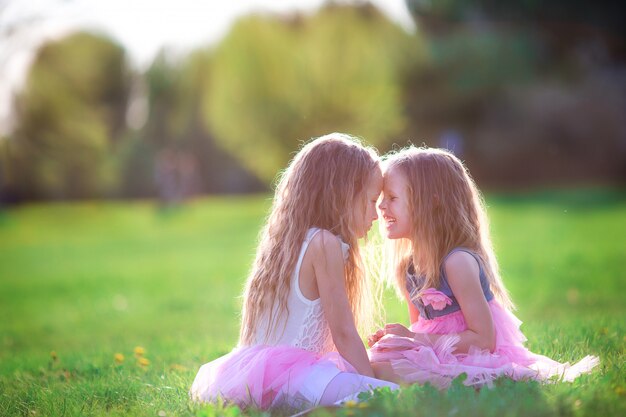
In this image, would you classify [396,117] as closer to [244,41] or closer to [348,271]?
[244,41]

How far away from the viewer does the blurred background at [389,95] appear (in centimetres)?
2603

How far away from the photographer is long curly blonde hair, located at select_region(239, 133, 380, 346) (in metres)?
3.78

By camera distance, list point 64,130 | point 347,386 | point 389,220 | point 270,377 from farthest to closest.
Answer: point 64,130, point 389,220, point 270,377, point 347,386

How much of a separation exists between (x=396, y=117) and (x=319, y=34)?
4405 millimetres

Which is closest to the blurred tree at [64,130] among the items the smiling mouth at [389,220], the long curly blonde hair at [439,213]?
the smiling mouth at [389,220]

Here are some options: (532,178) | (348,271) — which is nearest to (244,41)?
(532,178)

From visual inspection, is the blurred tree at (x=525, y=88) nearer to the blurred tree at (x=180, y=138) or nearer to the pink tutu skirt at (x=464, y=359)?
the blurred tree at (x=180, y=138)

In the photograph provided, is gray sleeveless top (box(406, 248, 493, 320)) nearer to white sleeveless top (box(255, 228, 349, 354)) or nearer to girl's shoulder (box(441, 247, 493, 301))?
girl's shoulder (box(441, 247, 493, 301))

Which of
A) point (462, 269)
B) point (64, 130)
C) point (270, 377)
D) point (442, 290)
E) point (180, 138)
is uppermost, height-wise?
point (64, 130)

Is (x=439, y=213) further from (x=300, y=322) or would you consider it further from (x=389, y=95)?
(x=389, y=95)

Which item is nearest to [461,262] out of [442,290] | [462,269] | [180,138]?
[462,269]

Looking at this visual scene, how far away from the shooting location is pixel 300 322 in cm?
377

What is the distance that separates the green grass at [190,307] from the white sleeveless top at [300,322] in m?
0.46

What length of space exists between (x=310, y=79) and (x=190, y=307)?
66.2 feet
